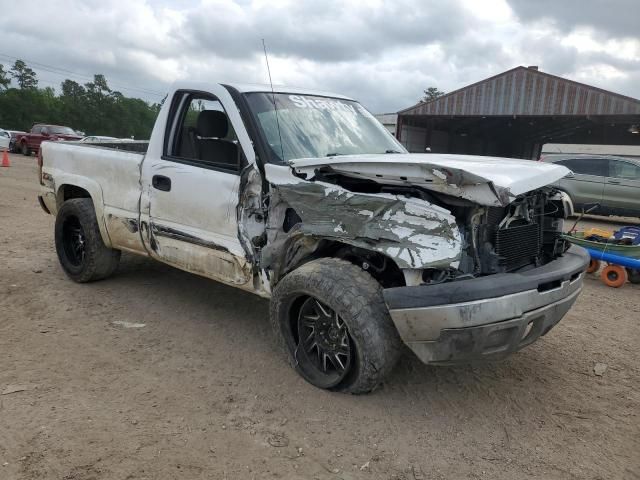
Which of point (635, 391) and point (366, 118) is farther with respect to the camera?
point (366, 118)

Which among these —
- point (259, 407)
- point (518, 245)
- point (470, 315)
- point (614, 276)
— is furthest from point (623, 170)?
point (259, 407)

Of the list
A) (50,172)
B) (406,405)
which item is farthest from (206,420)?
(50,172)

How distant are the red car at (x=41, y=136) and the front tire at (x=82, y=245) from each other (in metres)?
20.4

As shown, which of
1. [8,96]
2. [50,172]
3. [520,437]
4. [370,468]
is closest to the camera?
[370,468]

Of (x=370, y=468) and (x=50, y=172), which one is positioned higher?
(x=50, y=172)

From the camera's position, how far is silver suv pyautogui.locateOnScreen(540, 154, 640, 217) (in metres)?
12.3

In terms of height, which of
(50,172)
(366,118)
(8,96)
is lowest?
(50,172)

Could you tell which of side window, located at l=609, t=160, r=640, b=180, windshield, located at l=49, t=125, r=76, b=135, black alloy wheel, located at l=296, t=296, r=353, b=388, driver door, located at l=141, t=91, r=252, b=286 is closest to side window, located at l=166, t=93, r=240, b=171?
driver door, located at l=141, t=91, r=252, b=286

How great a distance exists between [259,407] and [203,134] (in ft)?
6.90

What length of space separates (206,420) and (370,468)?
0.97 m

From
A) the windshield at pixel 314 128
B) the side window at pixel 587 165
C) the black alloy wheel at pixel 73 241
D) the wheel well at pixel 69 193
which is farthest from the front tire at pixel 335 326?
the side window at pixel 587 165

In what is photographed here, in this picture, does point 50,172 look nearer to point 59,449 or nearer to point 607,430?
point 59,449

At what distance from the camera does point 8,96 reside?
2039 inches

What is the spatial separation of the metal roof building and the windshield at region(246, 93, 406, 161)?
55.8ft
